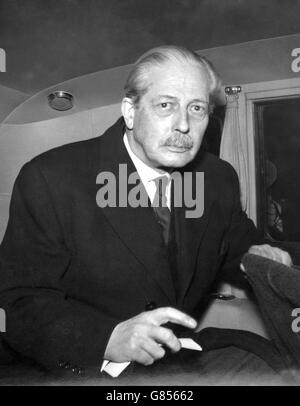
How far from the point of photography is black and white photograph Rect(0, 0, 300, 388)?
0.89 metres

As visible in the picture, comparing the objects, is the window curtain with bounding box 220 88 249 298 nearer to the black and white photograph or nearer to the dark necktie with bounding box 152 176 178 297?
the black and white photograph

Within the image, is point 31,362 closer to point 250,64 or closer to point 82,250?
point 82,250

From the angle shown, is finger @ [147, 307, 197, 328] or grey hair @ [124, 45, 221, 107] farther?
grey hair @ [124, 45, 221, 107]

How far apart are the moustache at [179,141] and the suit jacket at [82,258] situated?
136 millimetres

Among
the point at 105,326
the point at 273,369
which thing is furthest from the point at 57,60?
the point at 273,369

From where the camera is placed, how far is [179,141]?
3.42ft

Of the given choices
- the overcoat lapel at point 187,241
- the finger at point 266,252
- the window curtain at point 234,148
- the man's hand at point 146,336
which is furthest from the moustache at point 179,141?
the window curtain at point 234,148

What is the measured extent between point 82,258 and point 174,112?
48cm

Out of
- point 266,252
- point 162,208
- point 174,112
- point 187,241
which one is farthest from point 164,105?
point 266,252

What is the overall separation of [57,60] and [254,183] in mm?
1090

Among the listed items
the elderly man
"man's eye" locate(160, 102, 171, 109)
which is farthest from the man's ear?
"man's eye" locate(160, 102, 171, 109)

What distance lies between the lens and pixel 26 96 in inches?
56.7

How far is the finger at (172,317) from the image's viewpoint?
0.73m
